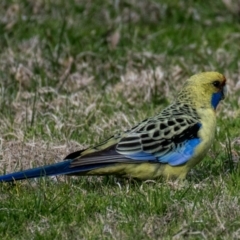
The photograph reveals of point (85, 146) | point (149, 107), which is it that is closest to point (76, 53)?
point (149, 107)

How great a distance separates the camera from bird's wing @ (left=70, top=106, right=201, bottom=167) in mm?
6176

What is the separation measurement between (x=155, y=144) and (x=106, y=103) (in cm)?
189

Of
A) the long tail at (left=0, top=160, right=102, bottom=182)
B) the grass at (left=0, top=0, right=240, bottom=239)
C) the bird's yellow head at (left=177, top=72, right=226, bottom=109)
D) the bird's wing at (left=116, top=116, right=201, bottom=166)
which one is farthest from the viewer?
the bird's yellow head at (left=177, top=72, right=226, bottom=109)

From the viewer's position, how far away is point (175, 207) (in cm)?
554

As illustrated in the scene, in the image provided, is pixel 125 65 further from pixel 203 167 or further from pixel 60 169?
pixel 60 169

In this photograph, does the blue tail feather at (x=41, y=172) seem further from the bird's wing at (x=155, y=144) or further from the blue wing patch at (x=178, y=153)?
the blue wing patch at (x=178, y=153)

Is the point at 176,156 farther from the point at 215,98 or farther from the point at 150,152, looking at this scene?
the point at 215,98

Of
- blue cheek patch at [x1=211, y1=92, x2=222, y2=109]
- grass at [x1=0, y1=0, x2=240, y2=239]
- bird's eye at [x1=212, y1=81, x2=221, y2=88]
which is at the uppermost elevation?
bird's eye at [x1=212, y1=81, x2=221, y2=88]

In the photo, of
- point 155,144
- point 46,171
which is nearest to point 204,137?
point 155,144

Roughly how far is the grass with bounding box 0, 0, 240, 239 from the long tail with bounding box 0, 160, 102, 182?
0.24ft

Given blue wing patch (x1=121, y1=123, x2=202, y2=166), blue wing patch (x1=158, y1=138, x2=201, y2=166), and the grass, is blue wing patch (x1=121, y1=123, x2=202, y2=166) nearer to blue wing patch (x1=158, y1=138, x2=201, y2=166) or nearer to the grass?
blue wing patch (x1=158, y1=138, x2=201, y2=166)

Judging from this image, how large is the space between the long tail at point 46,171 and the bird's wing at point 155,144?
0.20ft

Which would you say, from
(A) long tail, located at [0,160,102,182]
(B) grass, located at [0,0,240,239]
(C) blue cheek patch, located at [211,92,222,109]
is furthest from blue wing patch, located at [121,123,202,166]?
(C) blue cheek patch, located at [211,92,222,109]

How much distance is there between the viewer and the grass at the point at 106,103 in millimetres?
5484
